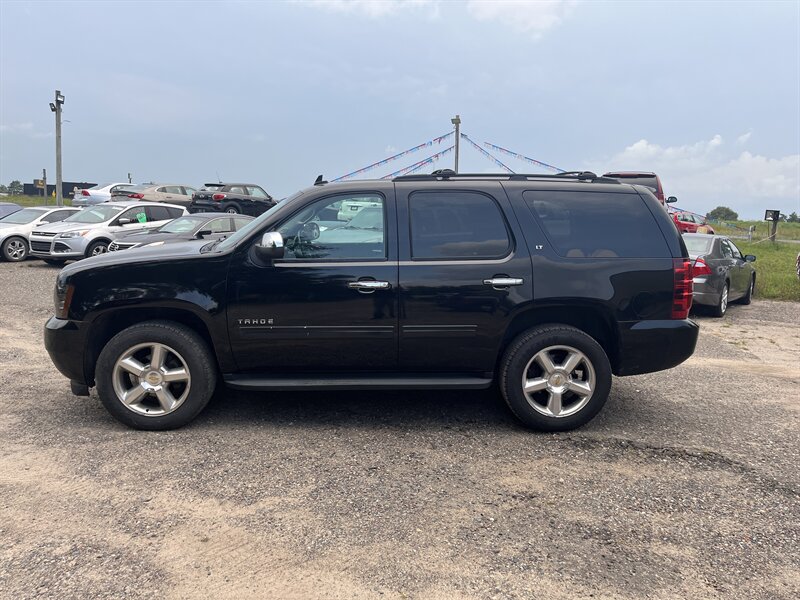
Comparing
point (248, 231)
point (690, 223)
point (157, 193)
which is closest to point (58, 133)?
point (157, 193)

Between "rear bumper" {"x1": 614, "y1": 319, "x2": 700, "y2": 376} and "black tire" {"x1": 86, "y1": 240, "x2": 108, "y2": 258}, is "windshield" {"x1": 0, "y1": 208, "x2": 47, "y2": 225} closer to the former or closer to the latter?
"black tire" {"x1": 86, "y1": 240, "x2": 108, "y2": 258}

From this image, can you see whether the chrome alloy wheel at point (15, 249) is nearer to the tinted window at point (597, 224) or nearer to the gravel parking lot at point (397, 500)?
the gravel parking lot at point (397, 500)

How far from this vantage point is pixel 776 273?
53.3 ft

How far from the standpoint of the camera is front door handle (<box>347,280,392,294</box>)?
436cm

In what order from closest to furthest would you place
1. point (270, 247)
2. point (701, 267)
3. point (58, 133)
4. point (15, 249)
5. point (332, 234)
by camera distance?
point (270, 247) < point (332, 234) < point (701, 267) < point (15, 249) < point (58, 133)

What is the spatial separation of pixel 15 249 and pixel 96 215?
2.44 metres

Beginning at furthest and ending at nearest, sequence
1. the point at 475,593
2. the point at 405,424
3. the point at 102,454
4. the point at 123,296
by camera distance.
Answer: the point at 405,424 < the point at 123,296 < the point at 102,454 < the point at 475,593

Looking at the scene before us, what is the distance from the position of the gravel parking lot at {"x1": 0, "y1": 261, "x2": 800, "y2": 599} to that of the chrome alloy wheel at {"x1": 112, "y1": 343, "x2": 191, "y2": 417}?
0.70 feet

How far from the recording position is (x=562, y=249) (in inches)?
178

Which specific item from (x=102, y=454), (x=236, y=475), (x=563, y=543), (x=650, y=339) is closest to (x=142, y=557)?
(x=236, y=475)

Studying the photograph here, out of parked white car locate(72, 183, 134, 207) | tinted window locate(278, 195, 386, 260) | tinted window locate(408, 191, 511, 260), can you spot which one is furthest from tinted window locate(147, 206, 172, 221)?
tinted window locate(408, 191, 511, 260)

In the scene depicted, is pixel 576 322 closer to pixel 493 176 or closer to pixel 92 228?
pixel 493 176

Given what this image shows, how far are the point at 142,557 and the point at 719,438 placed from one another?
12.7ft

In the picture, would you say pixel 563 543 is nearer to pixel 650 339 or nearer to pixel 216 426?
pixel 650 339
